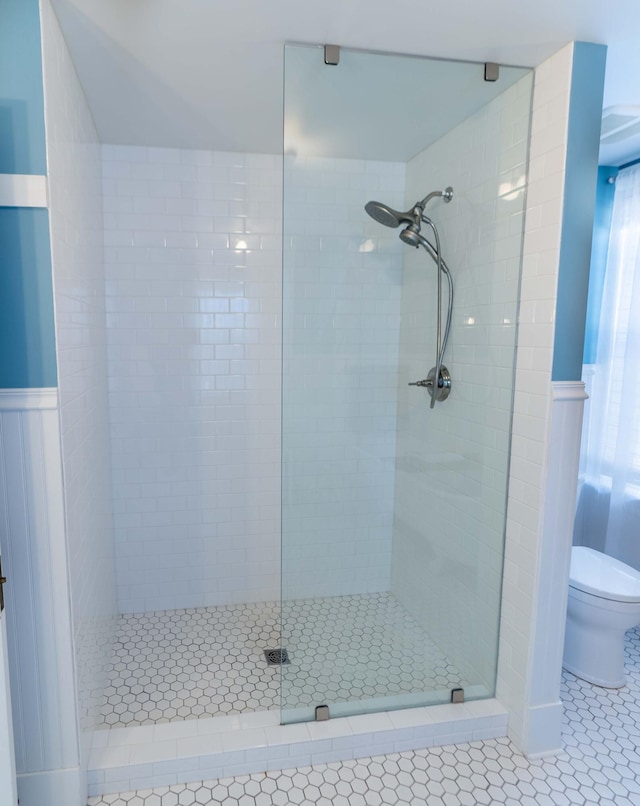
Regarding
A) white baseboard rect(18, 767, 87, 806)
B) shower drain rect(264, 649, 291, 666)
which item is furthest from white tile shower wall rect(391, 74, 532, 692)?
white baseboard rect(18, 767, 87, 806)

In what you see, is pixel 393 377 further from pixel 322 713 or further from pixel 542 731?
pixel 542 731

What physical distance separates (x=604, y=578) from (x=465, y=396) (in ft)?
3.41

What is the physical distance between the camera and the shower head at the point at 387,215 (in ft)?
6.56

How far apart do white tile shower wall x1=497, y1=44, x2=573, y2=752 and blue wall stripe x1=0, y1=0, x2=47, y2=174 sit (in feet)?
5.10

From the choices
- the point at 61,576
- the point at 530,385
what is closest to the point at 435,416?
the point at 530,385

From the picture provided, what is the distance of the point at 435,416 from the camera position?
2213mm

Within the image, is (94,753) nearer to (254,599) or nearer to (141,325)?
(254,599)

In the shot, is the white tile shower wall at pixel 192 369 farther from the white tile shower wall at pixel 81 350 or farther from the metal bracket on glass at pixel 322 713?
the metal bracket on glass at pixel 322 713

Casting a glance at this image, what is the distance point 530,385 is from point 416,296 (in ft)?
1.81

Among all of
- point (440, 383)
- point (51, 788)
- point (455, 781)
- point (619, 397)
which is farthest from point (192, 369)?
point (619, 397)

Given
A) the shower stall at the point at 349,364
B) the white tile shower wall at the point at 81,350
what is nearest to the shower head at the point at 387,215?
the shower stall at the point at 349,364

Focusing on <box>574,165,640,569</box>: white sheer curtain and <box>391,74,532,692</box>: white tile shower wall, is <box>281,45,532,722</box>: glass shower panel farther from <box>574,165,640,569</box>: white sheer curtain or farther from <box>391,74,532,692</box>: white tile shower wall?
<box>574,165,640,569</box>: white sheer curtain

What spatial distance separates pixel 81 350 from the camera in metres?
1.96

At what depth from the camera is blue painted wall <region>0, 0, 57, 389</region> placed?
55.9 inches
